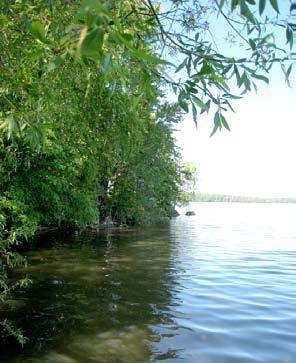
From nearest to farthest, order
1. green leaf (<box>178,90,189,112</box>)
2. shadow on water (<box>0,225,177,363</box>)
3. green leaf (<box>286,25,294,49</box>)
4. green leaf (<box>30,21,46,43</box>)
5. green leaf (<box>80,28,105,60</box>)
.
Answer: green leaf (<box>80,28,105,60</box>)
green leaf (<box>30,21,46,43</box>)
green leaf (<box>286,25,294,49</box>)
green leaf (<box>178,90,189,112</box>)
shadow on water (<box>0,225,177,363</box>)

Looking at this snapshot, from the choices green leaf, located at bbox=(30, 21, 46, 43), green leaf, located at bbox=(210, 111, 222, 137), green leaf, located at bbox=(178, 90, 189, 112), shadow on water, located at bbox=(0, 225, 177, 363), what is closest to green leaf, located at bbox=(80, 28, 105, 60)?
green leaf, located at bbox=(30, 21, 46, 43)

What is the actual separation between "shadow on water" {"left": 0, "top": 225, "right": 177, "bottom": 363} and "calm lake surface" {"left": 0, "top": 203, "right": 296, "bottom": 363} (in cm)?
2

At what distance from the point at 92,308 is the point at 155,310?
1422 mm

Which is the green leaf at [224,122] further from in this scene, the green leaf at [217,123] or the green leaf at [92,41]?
the green leaf at [92,41]

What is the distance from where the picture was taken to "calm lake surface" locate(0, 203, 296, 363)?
6.58 m

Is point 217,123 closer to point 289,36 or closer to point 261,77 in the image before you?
point 261,77

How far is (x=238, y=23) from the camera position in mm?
2689

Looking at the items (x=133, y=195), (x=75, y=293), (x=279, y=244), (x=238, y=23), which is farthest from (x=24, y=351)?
(x=133, y=195)

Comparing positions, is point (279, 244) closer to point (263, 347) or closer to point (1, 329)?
point (263, 347)

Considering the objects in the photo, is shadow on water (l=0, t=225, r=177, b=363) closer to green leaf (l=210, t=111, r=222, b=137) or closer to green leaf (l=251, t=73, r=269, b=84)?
green leaf (l=210, t=111, r=222, b=137)

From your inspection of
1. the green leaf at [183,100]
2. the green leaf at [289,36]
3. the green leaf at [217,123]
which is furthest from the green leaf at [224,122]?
the green leaf at [289,36]

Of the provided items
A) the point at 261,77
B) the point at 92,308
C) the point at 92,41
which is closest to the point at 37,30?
the point at 92,41

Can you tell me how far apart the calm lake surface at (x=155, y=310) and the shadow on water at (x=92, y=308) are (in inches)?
0.7

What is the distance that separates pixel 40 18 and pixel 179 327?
20.5 ft
